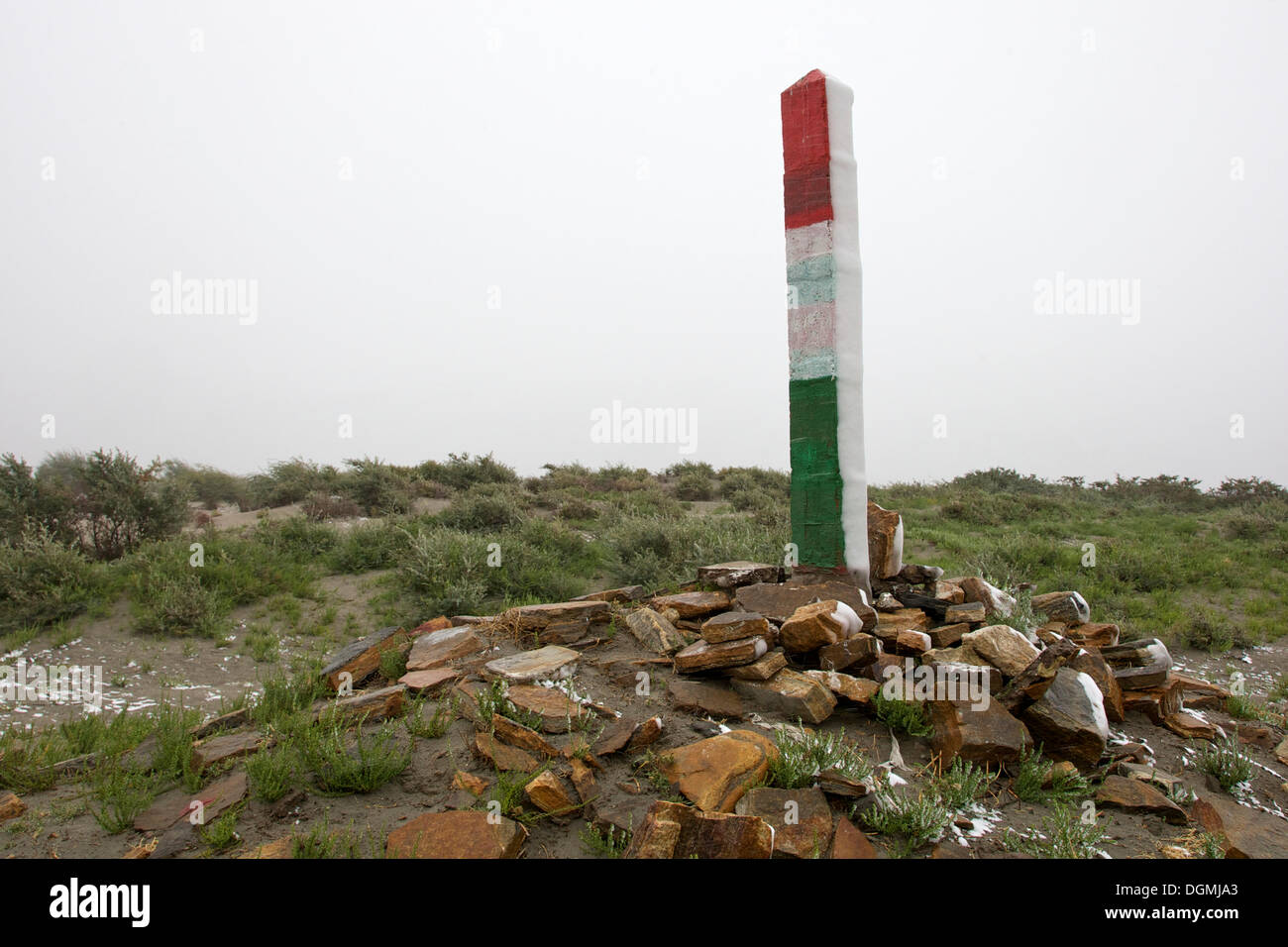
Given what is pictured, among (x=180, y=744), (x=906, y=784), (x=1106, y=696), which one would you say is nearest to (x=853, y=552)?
(x=1106, y=696)

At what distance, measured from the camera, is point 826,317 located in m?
5.16

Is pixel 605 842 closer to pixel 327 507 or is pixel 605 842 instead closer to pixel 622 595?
pixel 622 595

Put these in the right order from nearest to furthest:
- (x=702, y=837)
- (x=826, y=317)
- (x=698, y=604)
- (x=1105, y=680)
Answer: (x=702, y=837) < (x=1105, y=680) < (x=698, y=604) < (x=826, y=317)

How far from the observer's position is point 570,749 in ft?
10.6

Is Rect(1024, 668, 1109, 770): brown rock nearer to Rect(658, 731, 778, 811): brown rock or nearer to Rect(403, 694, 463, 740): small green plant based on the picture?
Rect(658, 731, 778, 811): brown rock

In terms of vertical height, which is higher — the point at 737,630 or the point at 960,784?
the point at 737,630

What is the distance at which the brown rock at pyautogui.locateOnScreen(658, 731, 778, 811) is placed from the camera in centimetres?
287

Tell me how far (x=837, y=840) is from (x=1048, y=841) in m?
1.07

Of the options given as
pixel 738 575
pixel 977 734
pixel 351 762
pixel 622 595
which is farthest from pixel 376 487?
pixel 977 734

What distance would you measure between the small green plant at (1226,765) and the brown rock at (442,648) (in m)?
4.80

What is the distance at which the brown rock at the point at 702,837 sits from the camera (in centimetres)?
243

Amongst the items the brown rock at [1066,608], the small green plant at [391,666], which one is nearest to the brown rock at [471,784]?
the small green plant at [391,666]

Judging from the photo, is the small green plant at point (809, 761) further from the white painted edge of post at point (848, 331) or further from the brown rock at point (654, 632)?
the white painted edge of post at point (848, 331)

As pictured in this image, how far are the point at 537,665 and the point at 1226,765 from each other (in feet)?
14.0
